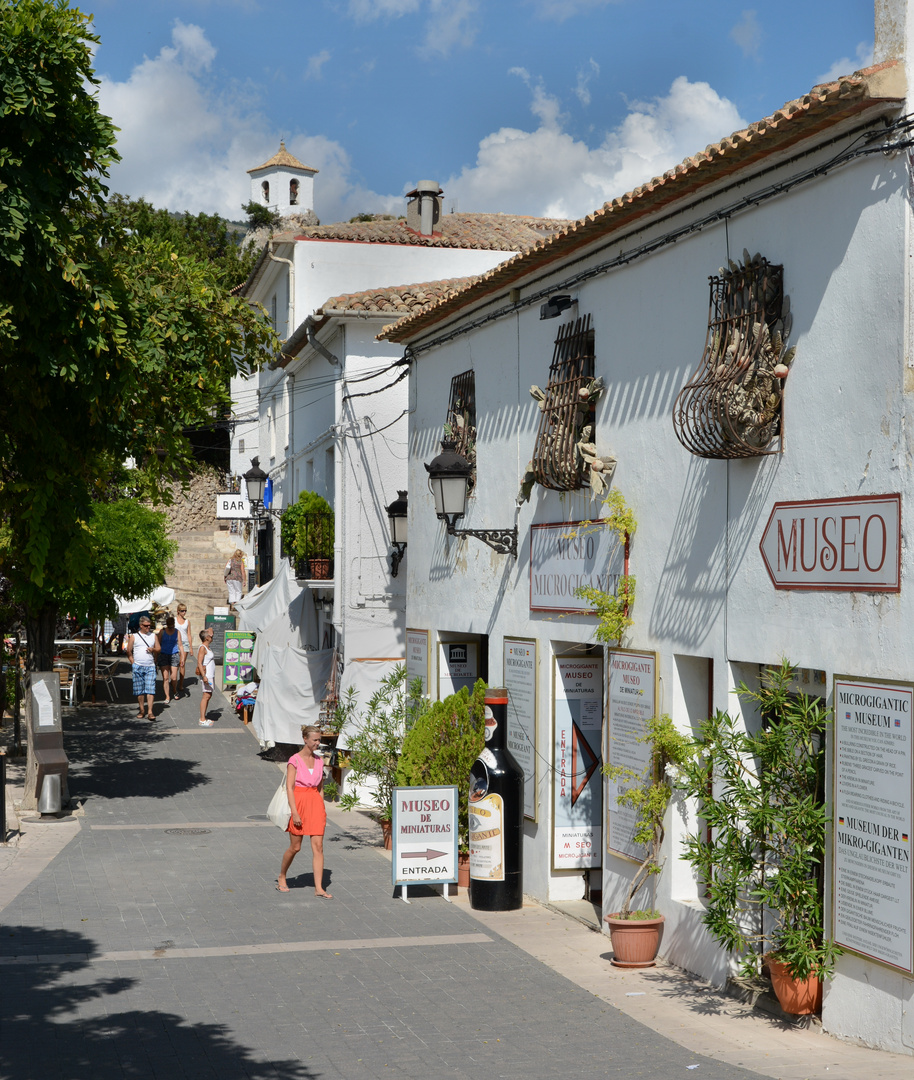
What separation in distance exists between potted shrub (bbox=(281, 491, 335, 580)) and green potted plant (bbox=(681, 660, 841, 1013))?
12252 millimetres

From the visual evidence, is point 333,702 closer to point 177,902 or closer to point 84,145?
point 177,902

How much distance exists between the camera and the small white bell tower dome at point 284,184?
7012 cm

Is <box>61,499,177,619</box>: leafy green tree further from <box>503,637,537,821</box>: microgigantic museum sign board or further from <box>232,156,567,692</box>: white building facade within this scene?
<box>503,637,537,821</box>: microgigantic museum sign board

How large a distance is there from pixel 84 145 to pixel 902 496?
308 inches

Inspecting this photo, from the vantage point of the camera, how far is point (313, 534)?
64.7 feet

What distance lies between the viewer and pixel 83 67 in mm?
10875

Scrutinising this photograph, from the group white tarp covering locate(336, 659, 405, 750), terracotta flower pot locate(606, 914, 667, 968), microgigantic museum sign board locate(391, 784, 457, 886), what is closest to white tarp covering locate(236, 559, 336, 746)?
white tarp covering locate(336, 659, 405, 750)

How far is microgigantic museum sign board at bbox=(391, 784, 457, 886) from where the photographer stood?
37.1 ft

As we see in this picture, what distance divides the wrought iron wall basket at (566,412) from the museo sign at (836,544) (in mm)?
3058

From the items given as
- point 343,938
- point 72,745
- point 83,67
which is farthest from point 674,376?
point 72,745

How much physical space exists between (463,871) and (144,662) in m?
13.7

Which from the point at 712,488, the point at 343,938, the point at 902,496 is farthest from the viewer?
the point at 343,938

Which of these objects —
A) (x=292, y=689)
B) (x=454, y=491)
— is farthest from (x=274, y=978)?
(x=292, y=689)

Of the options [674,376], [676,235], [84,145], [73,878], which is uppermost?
[84,145]
